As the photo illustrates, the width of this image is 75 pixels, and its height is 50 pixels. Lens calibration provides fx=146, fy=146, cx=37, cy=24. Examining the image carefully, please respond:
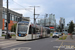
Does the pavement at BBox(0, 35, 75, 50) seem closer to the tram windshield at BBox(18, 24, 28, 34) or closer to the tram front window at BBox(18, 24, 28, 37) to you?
the tram front window at BBox(18, 24, 28, 37)

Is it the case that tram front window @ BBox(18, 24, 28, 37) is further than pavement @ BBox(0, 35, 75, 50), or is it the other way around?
tram front window @ BBox(18, 24, 28, 37)

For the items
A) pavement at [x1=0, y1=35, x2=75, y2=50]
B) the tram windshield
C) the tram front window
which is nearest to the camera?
pavement at [x1=0, y1=35, x2=75, y2=50]

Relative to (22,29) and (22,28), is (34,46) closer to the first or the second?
(22,29)

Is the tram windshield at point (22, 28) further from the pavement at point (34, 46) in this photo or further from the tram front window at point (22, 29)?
the pavement at point (34, 46)

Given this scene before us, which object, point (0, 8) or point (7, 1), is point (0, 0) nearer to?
point (0, 8)

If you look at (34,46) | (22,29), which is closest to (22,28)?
(22,29)

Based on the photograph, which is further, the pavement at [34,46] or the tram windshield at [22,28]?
the tram windshield at [22,28]

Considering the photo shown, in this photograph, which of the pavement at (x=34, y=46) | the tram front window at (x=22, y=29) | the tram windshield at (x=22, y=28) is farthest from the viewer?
the tram windshield at (x=22, y=28)

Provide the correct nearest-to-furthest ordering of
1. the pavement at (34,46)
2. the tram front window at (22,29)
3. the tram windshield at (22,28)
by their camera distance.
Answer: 1. the pavement at (34,46)
2. the tram front window at (22,29)
3. the tram windshield at (22,28)

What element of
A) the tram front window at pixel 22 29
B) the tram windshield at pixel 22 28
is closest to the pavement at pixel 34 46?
the tram front window at pixel 22 29

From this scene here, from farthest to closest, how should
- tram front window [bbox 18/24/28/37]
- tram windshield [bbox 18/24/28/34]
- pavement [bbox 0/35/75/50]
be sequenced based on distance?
tram windshield [bbox 18/24/28/34]
tram front window [bbox 18/24/28/37]
pavement [bbox 0/35/75/50]

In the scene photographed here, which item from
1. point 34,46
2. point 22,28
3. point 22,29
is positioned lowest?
point 34,46

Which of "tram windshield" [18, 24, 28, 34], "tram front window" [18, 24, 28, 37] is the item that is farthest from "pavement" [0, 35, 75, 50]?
"tram windshield" [18, 24, 28, 34]

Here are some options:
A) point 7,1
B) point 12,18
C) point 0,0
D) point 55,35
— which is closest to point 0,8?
point 0,0
